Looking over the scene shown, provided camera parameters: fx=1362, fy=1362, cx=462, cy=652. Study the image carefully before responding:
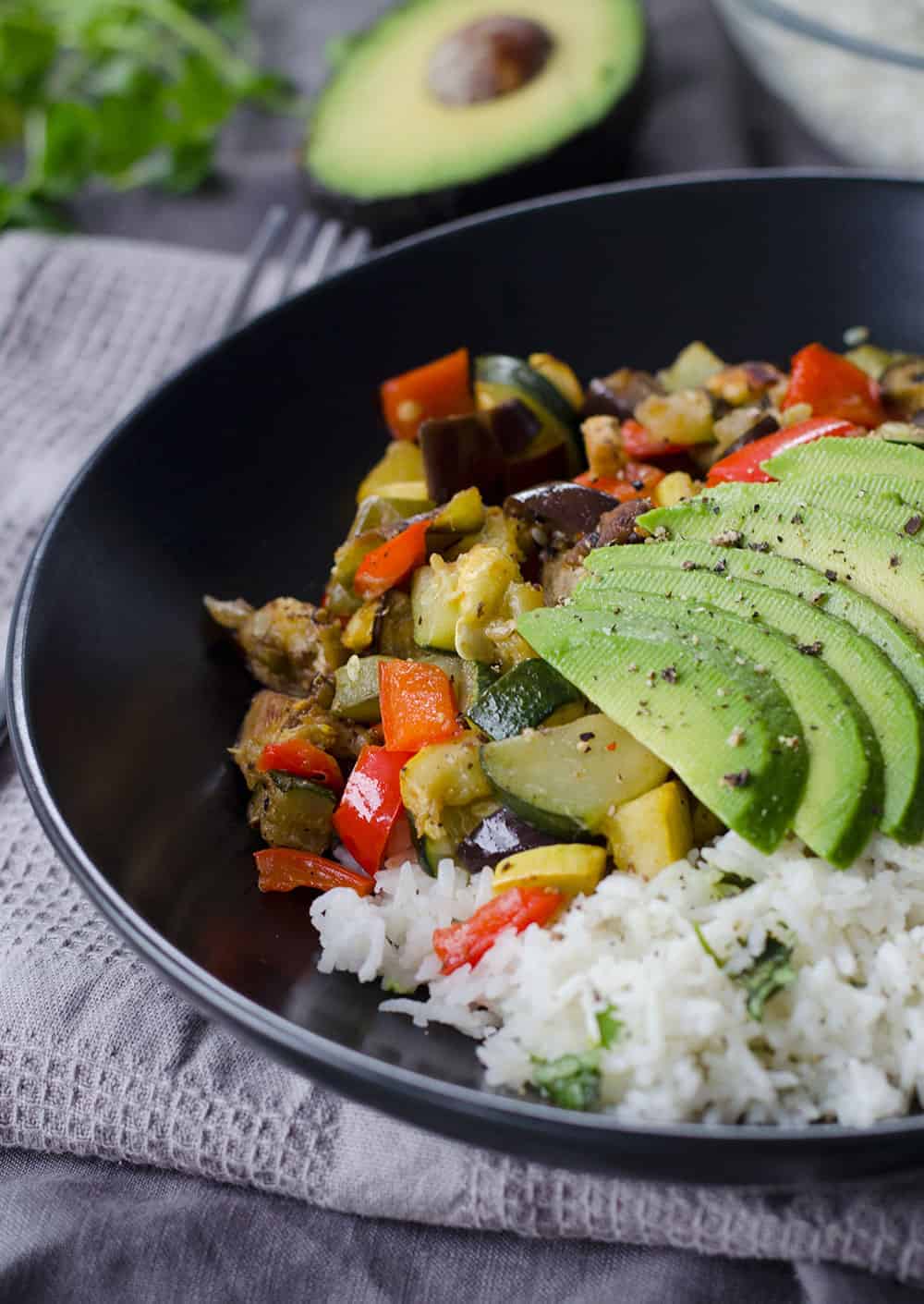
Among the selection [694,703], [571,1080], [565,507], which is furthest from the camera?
[565,507]


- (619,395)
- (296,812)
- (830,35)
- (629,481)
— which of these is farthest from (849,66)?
(296,812)

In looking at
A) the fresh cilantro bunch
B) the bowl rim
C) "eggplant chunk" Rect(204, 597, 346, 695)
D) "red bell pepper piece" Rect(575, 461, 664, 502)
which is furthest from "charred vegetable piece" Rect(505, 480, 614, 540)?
the fresh cilantro bunch

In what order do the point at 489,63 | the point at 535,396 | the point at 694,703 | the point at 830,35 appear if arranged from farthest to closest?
the point at 489,63 < the point at 830,35 < the point at 535,396 < the point at 694,703

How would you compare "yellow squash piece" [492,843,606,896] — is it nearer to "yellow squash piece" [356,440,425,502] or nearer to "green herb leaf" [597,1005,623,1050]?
"green herb leaf" [597,1005,623,1050]

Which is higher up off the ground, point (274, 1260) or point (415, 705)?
point (415, 705)

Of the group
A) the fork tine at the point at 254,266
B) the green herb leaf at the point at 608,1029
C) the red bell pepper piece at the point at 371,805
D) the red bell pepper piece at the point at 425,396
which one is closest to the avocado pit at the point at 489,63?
the fork tine at the point at 254,266

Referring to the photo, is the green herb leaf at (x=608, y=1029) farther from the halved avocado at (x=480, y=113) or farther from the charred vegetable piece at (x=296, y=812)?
the halved avocado at (x=480, y=113)

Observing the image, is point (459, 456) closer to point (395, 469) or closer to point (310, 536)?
point (395, 469)
